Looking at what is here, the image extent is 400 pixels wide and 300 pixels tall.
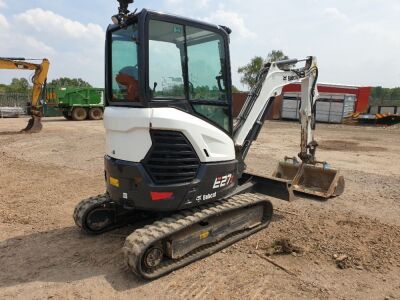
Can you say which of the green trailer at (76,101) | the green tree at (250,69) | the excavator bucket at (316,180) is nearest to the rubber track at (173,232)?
the excavator bucket at (316,180)

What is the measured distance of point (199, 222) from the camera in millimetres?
4324

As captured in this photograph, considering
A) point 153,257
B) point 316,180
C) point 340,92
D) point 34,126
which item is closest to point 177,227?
point 153,257

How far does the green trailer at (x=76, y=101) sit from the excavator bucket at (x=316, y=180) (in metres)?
21.6

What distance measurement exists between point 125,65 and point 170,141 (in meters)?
1.08

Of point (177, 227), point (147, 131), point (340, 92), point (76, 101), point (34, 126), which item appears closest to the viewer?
point (147, 131)

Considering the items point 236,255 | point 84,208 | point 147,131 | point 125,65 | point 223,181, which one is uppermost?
point 125,65

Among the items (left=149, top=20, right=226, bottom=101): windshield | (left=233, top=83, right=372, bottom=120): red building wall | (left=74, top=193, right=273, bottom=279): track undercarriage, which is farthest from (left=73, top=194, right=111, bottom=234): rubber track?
(left=233, top=83, right=372, bottom=120): red building wall

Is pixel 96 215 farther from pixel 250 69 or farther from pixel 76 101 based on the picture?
pixel 250 69

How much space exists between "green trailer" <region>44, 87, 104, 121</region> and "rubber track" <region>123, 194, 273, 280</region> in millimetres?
22765

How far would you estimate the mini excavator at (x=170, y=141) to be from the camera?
3.82m

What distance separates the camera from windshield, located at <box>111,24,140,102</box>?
3.95 metres

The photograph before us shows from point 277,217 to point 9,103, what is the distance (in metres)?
33.7

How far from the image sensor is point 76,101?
2547cm

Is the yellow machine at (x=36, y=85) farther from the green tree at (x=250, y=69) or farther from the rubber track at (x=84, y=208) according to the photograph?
the green tree at (x=250, y=69)
